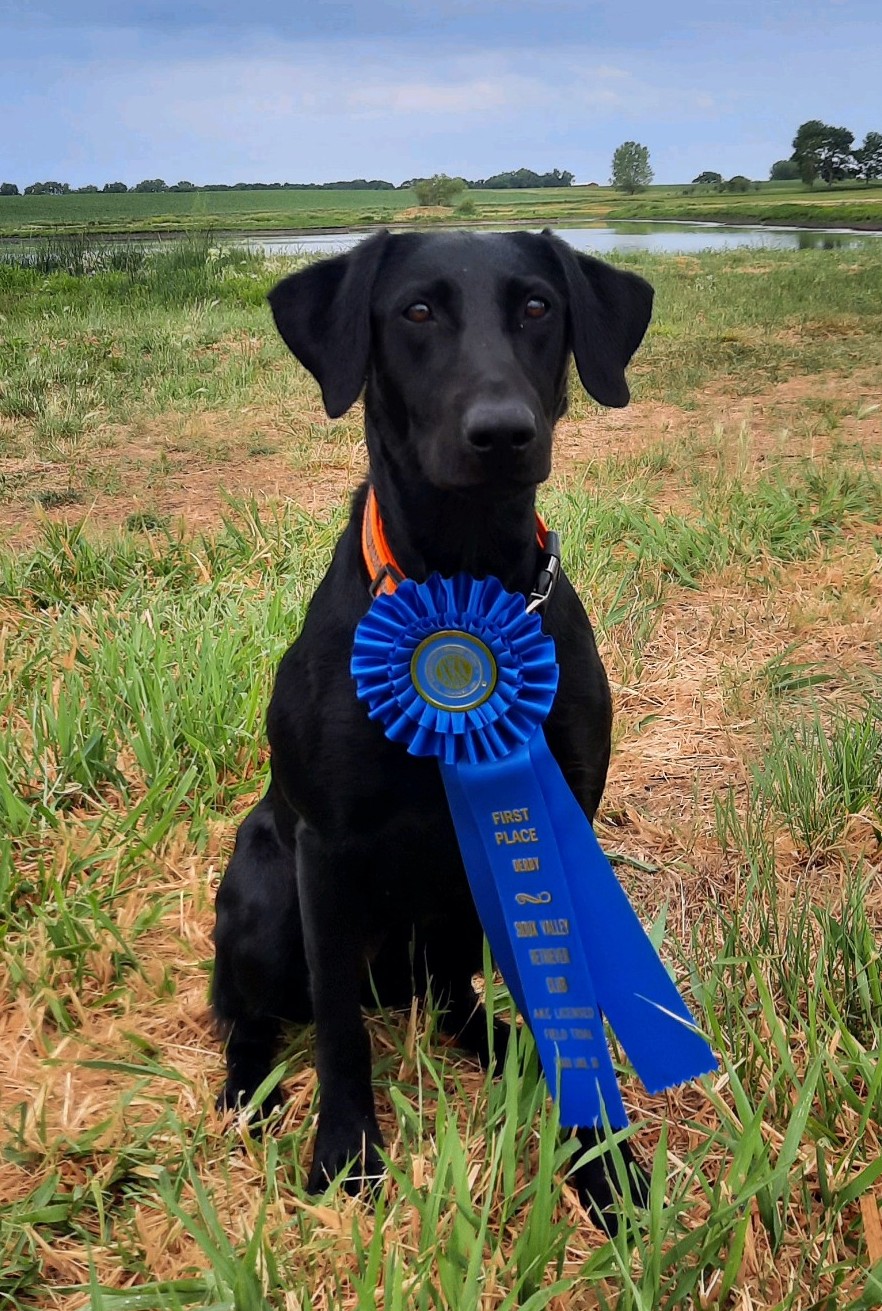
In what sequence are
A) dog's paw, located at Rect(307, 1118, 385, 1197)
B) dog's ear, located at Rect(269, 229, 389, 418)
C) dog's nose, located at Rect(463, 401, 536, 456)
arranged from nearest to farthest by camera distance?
dog's nose, located at Rect(463, 401, 536, 456) → dog's paw, located at Rect(307, 1118, 385, 1197) → dog's ear, located at Rect(269, 229, 389, 418)

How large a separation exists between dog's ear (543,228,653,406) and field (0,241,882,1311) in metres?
0.97

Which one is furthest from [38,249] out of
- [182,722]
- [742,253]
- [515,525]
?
[515,525]

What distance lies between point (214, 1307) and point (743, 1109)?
76 centimetres

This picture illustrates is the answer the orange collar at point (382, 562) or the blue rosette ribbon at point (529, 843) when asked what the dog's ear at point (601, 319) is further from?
the blue rosette ribbon at point (529, 843)

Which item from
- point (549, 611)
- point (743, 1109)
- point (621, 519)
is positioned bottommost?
point (743, 1109)

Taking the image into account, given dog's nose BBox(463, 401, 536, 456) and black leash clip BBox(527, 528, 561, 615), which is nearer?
dog's nose BBox(463, 401, 536, 456)

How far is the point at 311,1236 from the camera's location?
158cm

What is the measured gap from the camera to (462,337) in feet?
6.01

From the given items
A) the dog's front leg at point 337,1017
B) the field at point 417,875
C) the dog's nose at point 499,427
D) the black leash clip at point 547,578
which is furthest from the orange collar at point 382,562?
the field at point 417,875

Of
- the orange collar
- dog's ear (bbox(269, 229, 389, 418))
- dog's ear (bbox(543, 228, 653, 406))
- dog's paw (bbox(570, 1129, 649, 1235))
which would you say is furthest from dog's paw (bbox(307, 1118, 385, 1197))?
dog's ear (bbox(543, 228, 653, 406))

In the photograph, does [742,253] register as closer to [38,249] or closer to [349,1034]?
[38,249]

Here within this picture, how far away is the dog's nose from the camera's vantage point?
165cm

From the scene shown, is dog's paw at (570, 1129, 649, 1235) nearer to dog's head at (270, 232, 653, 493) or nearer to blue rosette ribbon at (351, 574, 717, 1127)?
blue rosette ribbon at (351, 574, 717, 1127)

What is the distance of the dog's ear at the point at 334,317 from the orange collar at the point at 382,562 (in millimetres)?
176
